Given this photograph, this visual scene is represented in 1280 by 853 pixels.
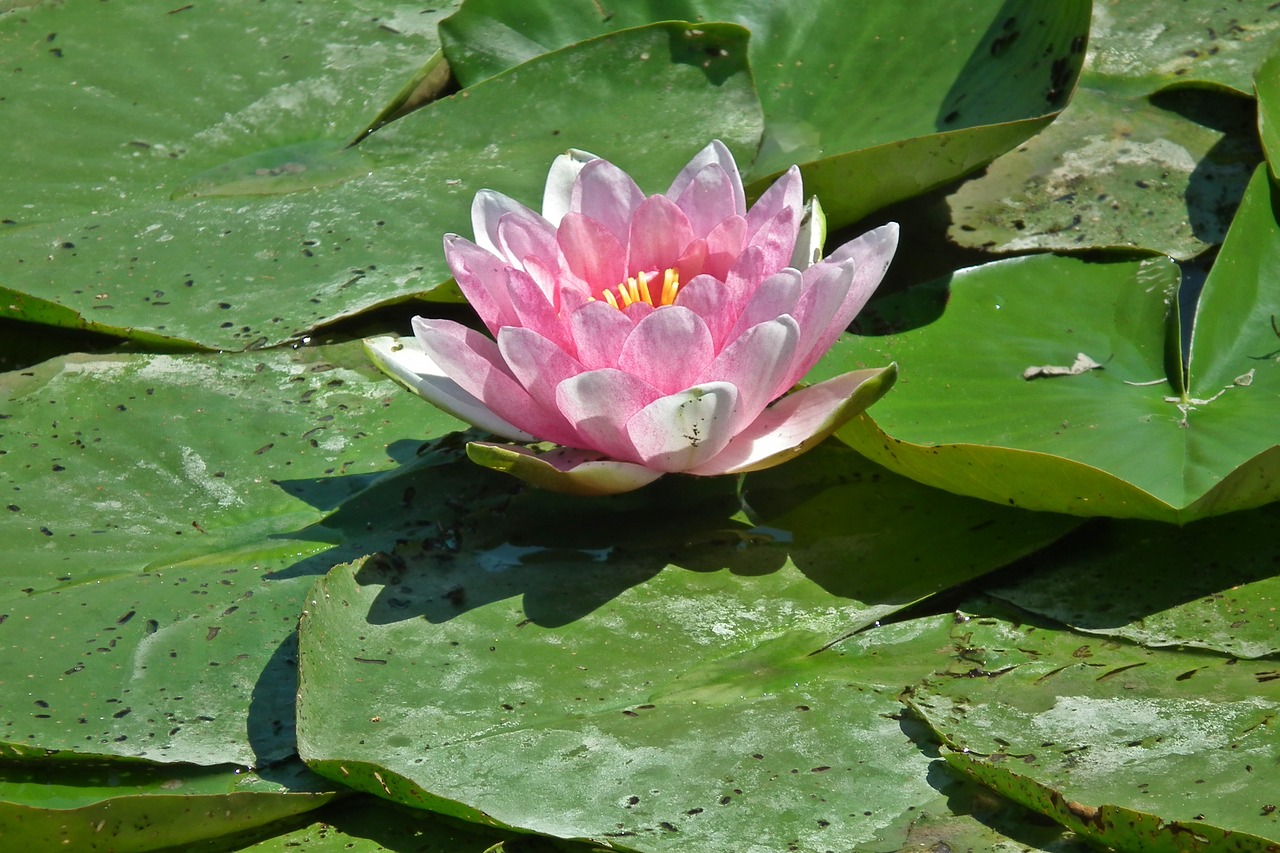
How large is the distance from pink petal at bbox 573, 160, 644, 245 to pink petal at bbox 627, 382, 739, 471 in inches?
14.3

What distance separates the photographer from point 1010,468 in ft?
4.98

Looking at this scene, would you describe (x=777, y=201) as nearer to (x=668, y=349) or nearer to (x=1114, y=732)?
(x=668, y=349)

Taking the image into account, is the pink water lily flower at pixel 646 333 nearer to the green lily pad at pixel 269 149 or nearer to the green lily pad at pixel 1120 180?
the green lily pad at pixel 269 149

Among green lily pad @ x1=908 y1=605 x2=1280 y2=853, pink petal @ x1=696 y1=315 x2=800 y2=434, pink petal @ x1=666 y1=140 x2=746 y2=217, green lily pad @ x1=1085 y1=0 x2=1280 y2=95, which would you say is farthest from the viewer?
green lily pad @ x1=1085 y1=0 x2=1280 y2=95

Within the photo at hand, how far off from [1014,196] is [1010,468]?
1019mm

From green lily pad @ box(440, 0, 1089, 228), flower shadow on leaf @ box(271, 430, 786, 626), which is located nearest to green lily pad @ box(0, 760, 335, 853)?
flower shadow on leaf @ box(271, 430, 786, 626)

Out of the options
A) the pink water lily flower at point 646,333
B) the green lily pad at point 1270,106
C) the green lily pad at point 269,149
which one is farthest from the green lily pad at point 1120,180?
the pink water lily flower at point 646,333

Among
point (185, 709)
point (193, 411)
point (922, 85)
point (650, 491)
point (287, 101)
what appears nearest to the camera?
point (185, 709)

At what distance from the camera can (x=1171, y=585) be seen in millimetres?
1590

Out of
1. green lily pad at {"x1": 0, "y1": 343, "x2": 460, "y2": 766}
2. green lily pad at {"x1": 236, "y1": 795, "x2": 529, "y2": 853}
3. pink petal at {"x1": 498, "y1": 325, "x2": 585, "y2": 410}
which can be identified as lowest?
green lily pad at {"x1": 236, "y1": 795, "x2": 529, "y2": 853}

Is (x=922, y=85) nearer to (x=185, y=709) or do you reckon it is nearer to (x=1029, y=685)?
(x=1029, y=685)

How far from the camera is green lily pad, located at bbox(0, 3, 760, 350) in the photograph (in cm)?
211

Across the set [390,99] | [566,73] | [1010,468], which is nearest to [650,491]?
[1010,468]

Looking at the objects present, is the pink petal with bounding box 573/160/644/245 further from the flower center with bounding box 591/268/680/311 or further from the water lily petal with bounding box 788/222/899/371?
the water lily petal with bounding box 788/222/899/371
